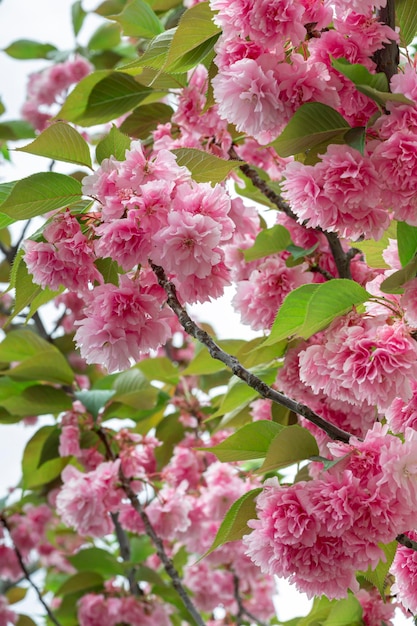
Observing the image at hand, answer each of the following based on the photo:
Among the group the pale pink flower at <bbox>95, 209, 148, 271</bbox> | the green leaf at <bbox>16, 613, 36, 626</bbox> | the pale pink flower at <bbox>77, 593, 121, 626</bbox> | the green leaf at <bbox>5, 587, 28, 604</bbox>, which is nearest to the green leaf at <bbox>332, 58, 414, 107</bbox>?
the pale pink flower at <bbox>95, 209, 148, 271</bbox>

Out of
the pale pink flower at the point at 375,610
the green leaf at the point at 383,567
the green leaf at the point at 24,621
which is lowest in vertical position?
the green leaf at the point at 24,621

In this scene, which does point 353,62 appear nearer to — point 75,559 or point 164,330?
point 164,330

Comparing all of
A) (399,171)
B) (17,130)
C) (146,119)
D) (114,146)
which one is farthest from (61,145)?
(17,130)

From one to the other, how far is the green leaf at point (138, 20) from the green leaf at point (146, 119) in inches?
6.8

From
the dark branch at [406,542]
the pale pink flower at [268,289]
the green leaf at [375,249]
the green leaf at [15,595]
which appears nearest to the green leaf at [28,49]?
the pale pink flower at [268,289]

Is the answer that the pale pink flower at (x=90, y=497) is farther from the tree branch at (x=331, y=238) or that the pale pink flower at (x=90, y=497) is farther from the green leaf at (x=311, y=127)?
the green leaf at (x=311, y=127)

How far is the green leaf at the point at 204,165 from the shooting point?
94cm

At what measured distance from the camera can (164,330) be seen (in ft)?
3.06

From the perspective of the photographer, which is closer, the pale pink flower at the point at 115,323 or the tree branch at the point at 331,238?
the pale pink flower at the point at 115,323

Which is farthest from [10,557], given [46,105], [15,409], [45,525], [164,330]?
[164,330]

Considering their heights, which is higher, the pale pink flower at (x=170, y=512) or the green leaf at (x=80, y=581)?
the pale pink flower at (x=170, y=512)

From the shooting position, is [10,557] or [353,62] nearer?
[353,62]

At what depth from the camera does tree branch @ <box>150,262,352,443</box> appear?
83 cm

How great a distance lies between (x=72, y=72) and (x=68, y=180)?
2266 mm
